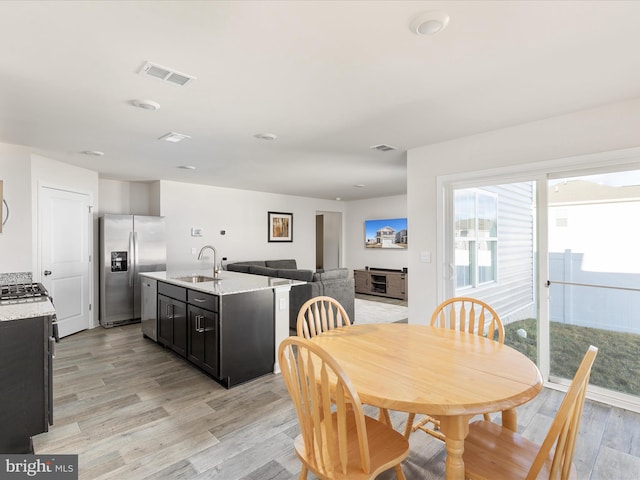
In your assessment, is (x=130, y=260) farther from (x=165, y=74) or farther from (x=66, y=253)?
(x=165, y=74)

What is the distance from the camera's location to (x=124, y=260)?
536 centimetres

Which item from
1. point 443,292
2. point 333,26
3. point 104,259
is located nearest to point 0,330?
point 333,26

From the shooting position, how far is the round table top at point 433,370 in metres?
1.26

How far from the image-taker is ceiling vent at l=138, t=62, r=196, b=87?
6.79 ft

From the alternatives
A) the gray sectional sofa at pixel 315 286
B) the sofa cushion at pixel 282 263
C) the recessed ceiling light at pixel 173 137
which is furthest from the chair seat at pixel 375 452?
the sofa cushion at pixel 282 263

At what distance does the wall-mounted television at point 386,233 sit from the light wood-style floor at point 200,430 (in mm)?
5148

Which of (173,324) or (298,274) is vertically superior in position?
(298,274)

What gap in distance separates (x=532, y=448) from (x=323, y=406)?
954mm

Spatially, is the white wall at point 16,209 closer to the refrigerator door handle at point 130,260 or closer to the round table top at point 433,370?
the refrigerator door handle at point 130,260

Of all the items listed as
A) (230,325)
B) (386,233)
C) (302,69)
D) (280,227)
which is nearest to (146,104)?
(302,69)

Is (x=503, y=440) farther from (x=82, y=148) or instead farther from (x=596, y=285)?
(x=82, y=148)

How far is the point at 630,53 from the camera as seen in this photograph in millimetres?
1953

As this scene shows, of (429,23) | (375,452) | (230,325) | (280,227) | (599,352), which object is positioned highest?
(429,23)

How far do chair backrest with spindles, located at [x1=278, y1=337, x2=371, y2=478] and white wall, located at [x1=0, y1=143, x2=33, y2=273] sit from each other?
3989 mm
